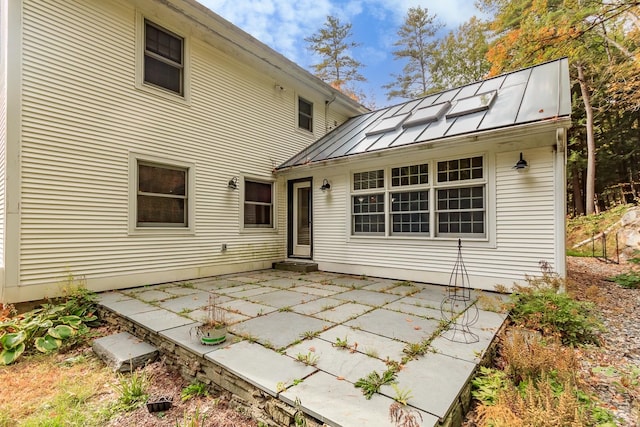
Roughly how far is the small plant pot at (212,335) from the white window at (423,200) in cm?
448

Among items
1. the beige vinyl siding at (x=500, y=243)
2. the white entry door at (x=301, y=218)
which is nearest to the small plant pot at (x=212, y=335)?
the beige vinyl siding at (x=500, y=243)

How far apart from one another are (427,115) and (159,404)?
6.88 metres

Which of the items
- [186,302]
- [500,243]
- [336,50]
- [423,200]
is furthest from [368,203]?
[336,50]

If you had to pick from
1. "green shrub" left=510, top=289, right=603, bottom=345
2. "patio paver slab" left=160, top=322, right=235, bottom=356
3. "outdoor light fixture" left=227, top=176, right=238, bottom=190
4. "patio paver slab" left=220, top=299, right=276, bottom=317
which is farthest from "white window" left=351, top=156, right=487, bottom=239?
"patio paver slab" left=160, top=322, right=235, bottom=356

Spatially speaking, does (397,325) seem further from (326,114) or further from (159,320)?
(326,114)

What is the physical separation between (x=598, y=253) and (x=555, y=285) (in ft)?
31.2

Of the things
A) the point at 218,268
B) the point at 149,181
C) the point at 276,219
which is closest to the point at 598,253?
the point at 276,219

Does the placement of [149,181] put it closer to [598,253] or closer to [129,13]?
[129,13]

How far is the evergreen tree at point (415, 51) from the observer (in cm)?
1734

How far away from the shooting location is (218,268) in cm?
687

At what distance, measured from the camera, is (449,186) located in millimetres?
5906

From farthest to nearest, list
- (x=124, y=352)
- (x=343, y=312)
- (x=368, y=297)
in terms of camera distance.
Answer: (x=368, y=297)
(x=343, y=312)
(x=124, y=352)

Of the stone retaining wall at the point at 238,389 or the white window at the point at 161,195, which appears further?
the white window at the point at 161,195

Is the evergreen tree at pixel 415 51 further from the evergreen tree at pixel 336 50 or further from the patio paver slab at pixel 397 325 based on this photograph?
the patio paver slab at pixel 397 325
